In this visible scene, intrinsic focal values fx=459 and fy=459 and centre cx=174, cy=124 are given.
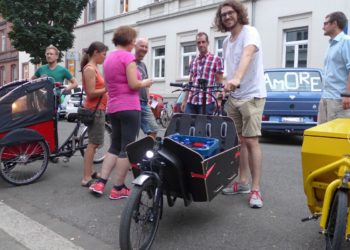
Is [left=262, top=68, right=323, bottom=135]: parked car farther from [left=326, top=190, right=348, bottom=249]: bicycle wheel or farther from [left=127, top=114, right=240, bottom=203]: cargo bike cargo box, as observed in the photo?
[left=326, top=190, right=348, bottom=249]: bicycle wheel

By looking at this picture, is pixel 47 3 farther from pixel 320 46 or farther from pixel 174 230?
pixel 174 230

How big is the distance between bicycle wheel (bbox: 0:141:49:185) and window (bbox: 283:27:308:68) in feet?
45.2

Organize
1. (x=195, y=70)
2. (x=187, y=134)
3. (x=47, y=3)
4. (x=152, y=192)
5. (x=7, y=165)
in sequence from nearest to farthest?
1. (x=152, y=192)
2. (x=187, y=134)
3. (x=7, y=165)
4. (x=195, y=70)
5. (x=47, y=3)

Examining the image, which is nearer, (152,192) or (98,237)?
(152,192)

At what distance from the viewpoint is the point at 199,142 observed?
4.41m

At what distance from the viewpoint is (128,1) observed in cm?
2789

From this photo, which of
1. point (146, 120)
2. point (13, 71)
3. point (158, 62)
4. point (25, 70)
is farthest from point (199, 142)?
point (13, 71)

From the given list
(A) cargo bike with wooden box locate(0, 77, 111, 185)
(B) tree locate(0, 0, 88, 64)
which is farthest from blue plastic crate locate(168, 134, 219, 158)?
(B) tree locate(0, 0, 88, 64)

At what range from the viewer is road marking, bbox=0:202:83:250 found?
3.76m

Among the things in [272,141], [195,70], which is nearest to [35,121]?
[195,70]

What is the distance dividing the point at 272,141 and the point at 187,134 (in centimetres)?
636

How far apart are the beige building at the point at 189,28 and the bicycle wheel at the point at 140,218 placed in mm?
11160

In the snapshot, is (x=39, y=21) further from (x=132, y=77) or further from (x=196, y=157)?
(x=196, y=157)

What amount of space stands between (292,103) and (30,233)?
7.04 meters
